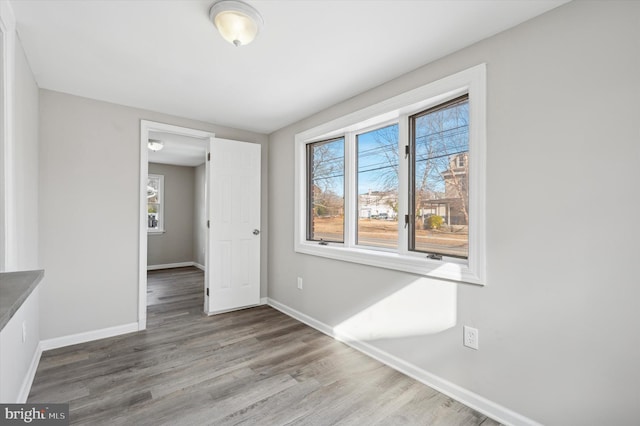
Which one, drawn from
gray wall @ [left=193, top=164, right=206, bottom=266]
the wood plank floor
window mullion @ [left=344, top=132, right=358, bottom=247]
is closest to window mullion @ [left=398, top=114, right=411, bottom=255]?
window mullion @ [left=344, top=132, right=358, bottom=247]

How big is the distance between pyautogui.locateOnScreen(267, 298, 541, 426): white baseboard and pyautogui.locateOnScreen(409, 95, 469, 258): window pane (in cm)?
89

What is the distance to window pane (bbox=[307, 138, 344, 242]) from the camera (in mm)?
3238

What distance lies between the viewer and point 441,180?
2.25 metres

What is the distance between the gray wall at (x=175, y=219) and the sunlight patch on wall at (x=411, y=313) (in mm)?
5463

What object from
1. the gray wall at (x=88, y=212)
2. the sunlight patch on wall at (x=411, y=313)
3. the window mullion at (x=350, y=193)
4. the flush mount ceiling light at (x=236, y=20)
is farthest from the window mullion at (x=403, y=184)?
the gray wall at (x=88, y=212)

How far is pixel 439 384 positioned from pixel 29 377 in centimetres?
292

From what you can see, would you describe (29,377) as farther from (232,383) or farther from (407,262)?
(407,262)

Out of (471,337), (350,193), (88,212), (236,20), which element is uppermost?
(236,20)

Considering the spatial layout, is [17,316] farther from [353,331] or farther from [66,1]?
[353,331]

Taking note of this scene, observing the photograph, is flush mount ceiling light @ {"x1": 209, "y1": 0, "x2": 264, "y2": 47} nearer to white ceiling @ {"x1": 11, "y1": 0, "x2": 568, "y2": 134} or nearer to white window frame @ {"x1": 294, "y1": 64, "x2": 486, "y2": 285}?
white ceiling @ {"x1": 11, "y1": 0, "x2": 568, "y2": 134}

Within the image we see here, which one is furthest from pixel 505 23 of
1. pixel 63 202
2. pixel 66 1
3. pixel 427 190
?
pixel 63 202

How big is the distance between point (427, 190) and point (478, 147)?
0.53m

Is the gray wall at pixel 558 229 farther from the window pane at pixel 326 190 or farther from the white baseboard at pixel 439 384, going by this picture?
the window pane at pixel 326 190

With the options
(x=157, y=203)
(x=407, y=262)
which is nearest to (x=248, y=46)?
(x=407, y=262)
